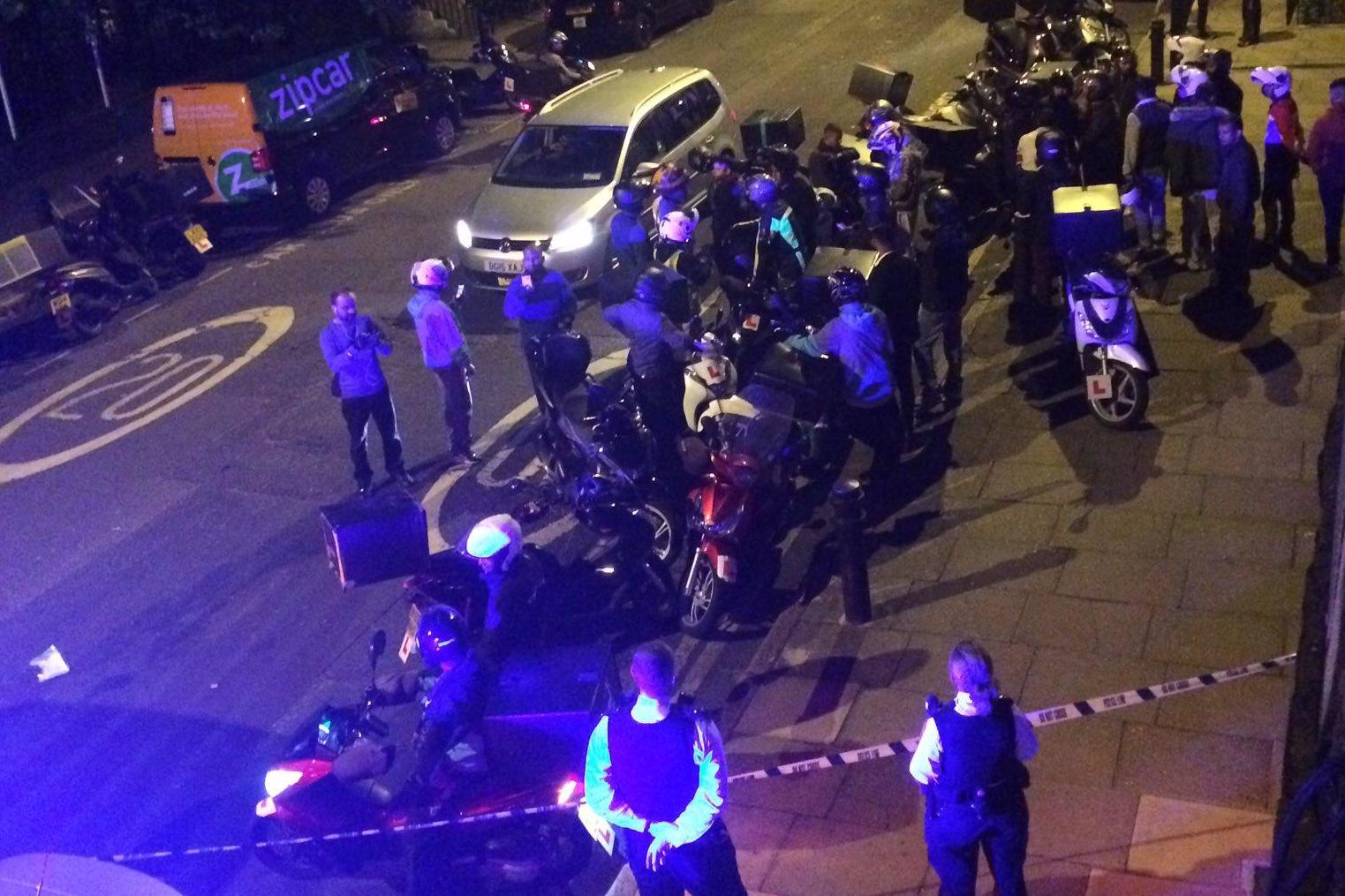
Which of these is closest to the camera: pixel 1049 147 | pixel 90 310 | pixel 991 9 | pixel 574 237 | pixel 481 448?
pixel 1049 147

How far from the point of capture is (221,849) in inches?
264

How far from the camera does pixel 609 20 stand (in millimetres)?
25375

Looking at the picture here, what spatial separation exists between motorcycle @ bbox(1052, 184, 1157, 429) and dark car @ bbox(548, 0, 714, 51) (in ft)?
54.8

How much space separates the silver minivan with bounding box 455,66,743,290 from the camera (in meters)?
13.6

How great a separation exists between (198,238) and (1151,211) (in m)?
10.0

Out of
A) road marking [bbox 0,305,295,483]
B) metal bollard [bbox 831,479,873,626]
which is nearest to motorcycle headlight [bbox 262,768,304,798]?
metal bollard [bbox 831,479,873,626]

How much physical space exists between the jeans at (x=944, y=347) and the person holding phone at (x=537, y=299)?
8.63 ft

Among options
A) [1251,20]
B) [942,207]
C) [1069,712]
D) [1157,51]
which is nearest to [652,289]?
[942,207]

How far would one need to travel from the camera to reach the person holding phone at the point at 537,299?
33.7 feet

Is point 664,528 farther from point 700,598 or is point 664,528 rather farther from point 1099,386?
point 1099,386

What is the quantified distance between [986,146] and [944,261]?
4821mm

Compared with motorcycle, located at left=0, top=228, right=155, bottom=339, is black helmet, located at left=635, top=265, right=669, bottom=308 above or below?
above

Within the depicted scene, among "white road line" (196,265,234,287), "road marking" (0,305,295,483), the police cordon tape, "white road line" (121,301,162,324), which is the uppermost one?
the police cordon tape

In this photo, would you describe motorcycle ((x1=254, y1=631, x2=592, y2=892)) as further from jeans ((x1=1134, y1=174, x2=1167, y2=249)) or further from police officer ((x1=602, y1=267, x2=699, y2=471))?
jeans ((x1=1134, y1=174, x2=1167, y2=249))
